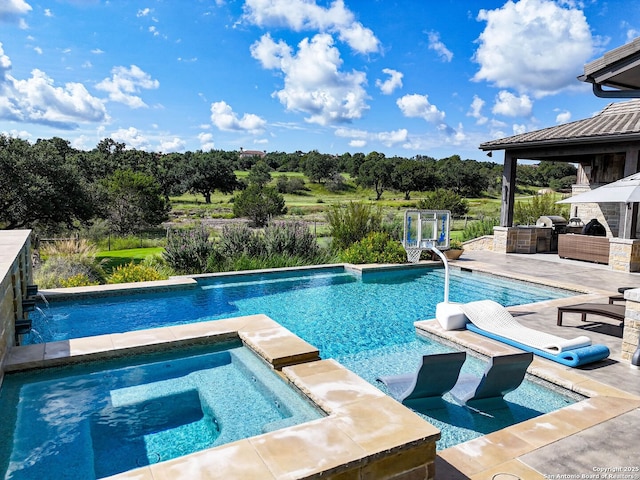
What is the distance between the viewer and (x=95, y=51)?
17875 mm

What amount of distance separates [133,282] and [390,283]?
5.72 meters

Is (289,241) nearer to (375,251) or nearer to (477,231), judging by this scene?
(375,251)

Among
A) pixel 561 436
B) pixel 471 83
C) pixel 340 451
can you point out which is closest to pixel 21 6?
pixel 340 451

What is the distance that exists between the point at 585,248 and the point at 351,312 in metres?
8.31

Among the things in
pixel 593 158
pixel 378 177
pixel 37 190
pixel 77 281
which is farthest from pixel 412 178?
pixel 77 281

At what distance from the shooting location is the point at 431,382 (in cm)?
423

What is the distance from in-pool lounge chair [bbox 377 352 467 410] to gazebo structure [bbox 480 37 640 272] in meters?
9.33

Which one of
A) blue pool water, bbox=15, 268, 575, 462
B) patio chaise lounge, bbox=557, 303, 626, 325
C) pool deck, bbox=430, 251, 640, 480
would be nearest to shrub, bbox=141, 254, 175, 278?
blue pool water, bbox=15, 268, 575, 462

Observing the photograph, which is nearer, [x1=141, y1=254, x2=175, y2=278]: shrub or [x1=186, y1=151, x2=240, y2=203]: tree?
[x1=141, y1=254, x2=175, y2=278]: shrub

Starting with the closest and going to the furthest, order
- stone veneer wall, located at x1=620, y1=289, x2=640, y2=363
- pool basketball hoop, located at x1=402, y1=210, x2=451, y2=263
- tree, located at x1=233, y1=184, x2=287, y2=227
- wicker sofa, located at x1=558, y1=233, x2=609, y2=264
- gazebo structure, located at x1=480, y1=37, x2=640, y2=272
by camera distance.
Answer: stone veneer wall, located at x1=620, y1=289, x2=640, y2=363, pool basketball hoop, located at x1=402, y1=210, x2=451, y2=263, gazebo structure, located at x1=480, y1=37, x2=640, y2=272, wicker sofa, located at x1=558, y1=233, x2=609, y2=264, tree, located at x1=233, y1=184, x2=287, y2=227

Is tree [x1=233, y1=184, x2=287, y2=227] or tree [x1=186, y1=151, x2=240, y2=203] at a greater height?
tree [x1=186, y1=151, x2=240, y2=203]

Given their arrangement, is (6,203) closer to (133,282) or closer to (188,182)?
(133,282)

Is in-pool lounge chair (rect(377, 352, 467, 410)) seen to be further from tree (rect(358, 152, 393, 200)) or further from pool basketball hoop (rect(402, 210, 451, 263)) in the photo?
tree (rect(358, 152, 393, 200))

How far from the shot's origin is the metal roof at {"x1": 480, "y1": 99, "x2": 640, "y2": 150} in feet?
37.3
